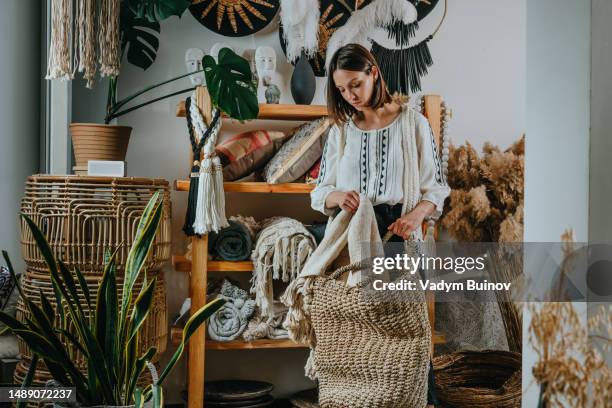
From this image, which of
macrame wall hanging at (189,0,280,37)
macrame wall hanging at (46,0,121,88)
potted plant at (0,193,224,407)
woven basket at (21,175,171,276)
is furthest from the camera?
macrame wall hanging at (189,0,280,37)

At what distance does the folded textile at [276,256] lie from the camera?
2.87 meters

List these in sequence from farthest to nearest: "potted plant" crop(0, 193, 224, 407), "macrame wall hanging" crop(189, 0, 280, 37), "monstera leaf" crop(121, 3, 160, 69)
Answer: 1. "macrame wall hanging" crop(189, 0, 280, 37)
2. "monstera leaf" crop(121, 3, 160, 69)
3. "potted plant" crop(0, 193, 224, 407)

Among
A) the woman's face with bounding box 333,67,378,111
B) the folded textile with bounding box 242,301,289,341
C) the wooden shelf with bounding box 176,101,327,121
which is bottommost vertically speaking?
the folded textile with bounding box 242,301,289,341

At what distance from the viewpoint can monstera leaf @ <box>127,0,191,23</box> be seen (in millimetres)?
2811

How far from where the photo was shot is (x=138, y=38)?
10.3 ft

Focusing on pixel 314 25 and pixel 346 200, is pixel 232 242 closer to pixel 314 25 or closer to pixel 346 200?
pixel 346 200

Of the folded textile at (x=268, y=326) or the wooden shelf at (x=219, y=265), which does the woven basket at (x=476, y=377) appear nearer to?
the folded textile at (x=268, y=326)

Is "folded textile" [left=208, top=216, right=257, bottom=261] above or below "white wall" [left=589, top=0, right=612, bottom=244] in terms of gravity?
below

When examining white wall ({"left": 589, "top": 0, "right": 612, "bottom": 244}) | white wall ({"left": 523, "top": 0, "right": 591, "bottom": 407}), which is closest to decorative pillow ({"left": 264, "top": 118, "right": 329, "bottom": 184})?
white wall ({"left": 523, "top": 0, "right": 591, "bottom": 407})

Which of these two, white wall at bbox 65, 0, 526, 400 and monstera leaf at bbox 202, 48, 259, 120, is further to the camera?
white wall at bbox 65, 0, 526, 400

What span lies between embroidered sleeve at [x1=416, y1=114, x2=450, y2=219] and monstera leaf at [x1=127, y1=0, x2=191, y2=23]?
3.35ft

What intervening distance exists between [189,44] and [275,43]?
0.37 metres

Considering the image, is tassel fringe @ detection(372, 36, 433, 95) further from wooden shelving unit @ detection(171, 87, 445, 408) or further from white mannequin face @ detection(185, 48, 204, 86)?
white mannequin face @ detection(185, 48, 204, 86)

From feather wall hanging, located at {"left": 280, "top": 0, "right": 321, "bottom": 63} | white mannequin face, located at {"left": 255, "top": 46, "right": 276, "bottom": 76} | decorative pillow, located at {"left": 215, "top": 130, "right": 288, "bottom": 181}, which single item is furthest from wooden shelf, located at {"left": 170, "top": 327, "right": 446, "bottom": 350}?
feather wall hanging, located at {"left": 280, "top": 0, "right": 321, "bottom": 63}
